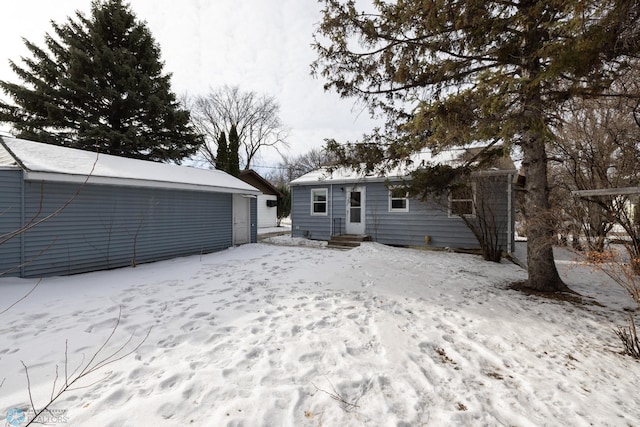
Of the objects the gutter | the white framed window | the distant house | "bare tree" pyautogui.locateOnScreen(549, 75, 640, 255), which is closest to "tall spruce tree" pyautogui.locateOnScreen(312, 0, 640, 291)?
"bare tree" pyautogui.locateOnScreen(549, 75, 640, 255)

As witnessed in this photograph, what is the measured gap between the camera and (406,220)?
36.0 feet

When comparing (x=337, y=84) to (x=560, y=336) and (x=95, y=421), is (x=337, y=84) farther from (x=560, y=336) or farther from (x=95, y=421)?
(x=95, y=421)

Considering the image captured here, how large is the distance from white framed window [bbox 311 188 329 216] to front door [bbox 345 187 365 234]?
1.15 metres

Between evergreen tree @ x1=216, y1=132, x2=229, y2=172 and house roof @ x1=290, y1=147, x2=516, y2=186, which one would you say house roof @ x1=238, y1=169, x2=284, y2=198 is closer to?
evergreen tree @ x1=216, y1=132, x2=229, y2=172

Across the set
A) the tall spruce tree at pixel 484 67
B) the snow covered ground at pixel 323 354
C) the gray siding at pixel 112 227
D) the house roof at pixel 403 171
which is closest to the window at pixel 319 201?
the house roof at pixel 403 171

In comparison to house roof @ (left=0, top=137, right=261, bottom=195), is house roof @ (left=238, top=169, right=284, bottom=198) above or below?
above

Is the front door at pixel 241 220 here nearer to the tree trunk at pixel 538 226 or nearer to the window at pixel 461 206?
the window at pixel 461 206

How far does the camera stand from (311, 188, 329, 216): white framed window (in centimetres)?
1273

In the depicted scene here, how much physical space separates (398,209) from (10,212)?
10612 millimetres

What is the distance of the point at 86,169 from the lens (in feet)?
21.8

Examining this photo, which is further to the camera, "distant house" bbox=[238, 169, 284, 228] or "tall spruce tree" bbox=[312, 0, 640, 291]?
"distant house" bbox=[238, 169, 284, 228]

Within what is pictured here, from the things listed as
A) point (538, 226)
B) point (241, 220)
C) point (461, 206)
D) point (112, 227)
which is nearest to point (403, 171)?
point (461, 206)

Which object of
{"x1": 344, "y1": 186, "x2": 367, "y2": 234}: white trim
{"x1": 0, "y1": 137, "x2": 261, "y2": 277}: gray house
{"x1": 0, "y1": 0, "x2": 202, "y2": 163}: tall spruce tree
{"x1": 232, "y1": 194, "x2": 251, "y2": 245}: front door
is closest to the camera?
{"x1": 0, "y1": 137, "x2": 261, "y2": 277}: gray house

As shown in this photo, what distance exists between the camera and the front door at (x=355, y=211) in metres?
11.8
